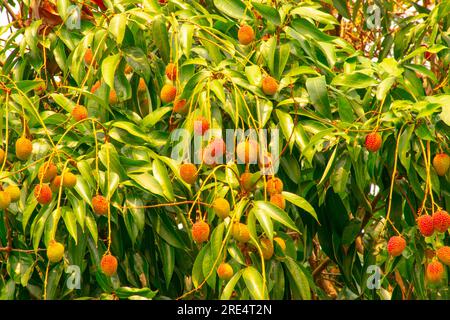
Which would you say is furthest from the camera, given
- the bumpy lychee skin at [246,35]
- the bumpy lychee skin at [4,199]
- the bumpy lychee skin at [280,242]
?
the bumpy lychee skin at [246,35]

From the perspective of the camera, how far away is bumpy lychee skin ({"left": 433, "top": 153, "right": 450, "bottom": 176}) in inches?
Result: 61.9

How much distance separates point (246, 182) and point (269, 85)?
7.9 inches

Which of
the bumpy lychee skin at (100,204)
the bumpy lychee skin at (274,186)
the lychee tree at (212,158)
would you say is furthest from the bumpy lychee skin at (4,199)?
the bumpy lychee skin at (274,186)

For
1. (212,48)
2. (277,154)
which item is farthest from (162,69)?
(277,154)

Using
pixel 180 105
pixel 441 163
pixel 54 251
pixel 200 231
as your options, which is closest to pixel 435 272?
pixel 441 163

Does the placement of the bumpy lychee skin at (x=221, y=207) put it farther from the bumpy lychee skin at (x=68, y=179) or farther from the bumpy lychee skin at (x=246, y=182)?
the bumpy lychee skin at (x=68, y=179)

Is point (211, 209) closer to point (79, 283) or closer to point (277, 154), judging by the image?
point (277, 154)

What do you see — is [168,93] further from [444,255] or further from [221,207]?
[444,255]

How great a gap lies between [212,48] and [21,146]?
0.45 meters

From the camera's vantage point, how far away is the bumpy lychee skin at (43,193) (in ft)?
4.93

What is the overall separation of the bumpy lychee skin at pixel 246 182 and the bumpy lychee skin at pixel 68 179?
10.9 inches

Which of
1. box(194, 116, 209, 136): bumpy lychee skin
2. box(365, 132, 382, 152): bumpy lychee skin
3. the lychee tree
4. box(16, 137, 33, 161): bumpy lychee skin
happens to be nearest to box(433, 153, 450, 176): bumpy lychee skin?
the lychee tree

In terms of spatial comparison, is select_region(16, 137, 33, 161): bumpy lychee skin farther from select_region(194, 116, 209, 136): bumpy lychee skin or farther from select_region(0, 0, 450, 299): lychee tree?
select_region(194, 116, 209, 136): bumpy lychee skin

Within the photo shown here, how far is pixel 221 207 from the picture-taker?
4.91ft
